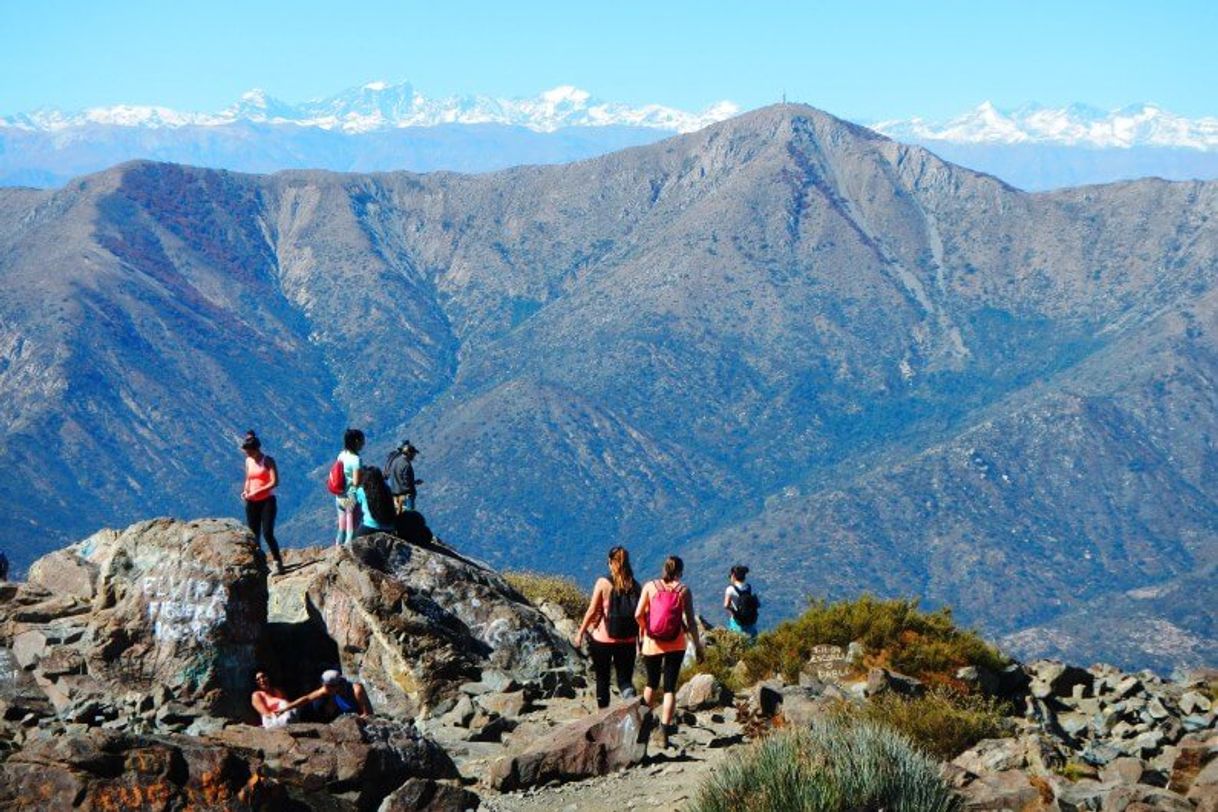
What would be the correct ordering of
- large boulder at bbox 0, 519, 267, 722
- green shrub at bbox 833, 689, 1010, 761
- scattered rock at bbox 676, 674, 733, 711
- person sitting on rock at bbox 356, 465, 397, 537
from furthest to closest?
person sitting on rock at bbox 356, 465, 397, 537 < scattered rock at bbox 676, 674, 733, 711 < large boulder at bbox 0, 519, 267, 722 < green shrub at bbox 833, 689, 1010, 761

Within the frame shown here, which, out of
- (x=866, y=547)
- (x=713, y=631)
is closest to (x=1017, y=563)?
(x=866, y=547)

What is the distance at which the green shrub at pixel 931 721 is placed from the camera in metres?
12.6

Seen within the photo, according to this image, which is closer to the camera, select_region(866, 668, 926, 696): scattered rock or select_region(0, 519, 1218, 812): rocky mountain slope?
select_region(0, 519, 1218, 812): rocky mountain slope

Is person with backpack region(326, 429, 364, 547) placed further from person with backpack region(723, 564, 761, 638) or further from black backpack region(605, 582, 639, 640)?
black backpack region(605, 582, 639, 640)

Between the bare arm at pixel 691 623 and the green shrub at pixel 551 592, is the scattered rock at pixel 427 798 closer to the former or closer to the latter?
the bare arm at pixel 691 623

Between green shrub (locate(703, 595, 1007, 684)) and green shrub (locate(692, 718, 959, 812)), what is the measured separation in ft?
20.9

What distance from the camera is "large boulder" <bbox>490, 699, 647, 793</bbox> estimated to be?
1202 cm

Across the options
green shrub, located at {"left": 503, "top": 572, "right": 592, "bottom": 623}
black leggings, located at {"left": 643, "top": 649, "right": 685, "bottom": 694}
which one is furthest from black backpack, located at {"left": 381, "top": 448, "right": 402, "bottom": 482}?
black leggings, located at {"left": 643, "top": 649, "right": 685, "bottom": 694}

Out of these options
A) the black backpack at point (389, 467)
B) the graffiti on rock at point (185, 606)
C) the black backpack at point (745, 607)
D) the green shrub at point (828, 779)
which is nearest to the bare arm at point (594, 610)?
the green shrub at point (828, 779)

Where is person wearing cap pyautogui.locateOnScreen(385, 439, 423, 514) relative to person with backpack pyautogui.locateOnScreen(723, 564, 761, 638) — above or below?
above

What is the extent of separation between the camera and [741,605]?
747 inches

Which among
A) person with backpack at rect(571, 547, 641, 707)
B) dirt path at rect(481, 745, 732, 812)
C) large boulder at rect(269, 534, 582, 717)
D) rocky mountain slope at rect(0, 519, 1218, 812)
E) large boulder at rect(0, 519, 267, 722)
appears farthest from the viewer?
large boulder at rect(269, 534, 582, 717)

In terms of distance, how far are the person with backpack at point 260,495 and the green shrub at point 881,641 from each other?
6.35m

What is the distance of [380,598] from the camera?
52.8ft
